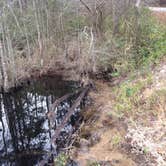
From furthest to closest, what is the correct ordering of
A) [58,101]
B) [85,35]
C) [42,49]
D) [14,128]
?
[42,49]
[85,35]
[58,101]
[14,128]

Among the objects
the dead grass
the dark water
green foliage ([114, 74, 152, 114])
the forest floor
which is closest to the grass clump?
the forest floor

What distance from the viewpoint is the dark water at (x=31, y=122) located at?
7355mm

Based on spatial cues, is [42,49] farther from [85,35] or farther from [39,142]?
[39,142]

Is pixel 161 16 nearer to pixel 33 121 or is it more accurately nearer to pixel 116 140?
pixel 33 121

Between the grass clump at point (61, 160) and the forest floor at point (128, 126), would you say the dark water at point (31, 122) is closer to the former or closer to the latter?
the grass clump at point (61, 160)

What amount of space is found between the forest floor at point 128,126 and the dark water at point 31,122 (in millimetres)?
652

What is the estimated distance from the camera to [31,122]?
29.1 ft

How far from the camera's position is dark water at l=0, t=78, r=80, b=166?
7.36 metres

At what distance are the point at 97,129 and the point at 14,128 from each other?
247 cm

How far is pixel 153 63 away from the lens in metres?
10.5

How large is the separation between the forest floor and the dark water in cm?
65

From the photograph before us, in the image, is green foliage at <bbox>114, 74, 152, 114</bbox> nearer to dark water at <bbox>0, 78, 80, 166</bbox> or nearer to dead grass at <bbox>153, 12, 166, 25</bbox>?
dark water at <bbox>0, 78, 80, 166</bbox>

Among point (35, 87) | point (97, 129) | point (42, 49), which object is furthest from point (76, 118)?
point (42, 49)

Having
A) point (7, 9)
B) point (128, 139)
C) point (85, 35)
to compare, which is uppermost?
point (7, 9)
